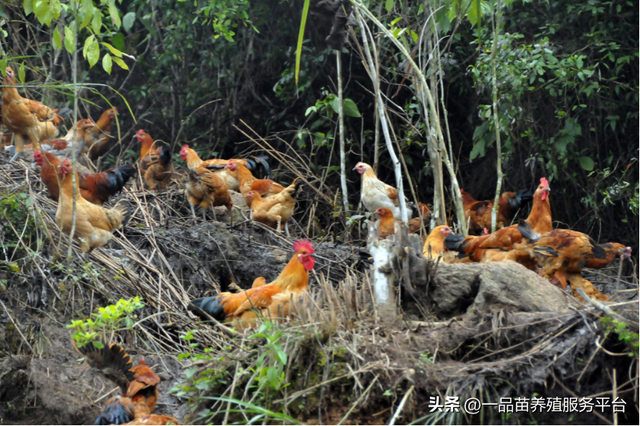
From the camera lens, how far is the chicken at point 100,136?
7.95 metres

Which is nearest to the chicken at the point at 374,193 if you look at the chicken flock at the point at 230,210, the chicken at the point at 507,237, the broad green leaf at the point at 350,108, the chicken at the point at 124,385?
the chicken flock at the point at 230,210

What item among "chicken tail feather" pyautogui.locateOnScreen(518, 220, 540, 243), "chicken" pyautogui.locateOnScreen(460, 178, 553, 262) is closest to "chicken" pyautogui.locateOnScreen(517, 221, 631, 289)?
"chicken tail feather" pyautogui.locateOnScreen(518, 220, 540, 243)

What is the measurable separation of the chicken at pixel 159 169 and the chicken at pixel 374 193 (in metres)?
2.48

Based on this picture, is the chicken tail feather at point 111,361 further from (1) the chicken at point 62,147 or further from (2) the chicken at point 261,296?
(1) the chicken at point 62,147

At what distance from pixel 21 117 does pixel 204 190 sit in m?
2.34

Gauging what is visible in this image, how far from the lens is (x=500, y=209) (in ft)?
24.2

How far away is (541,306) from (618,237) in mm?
4206

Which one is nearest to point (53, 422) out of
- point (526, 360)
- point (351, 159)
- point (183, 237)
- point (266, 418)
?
point (266, 418)

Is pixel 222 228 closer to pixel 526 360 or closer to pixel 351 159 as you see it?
pixel 351 159

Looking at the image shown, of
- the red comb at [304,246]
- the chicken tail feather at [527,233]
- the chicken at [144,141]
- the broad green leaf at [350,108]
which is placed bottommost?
the chicken tail feather at [527,233]

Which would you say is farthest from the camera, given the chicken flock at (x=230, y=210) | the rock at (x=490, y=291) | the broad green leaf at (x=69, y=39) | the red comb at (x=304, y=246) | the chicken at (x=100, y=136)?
the chicken at (x=100, y=136)

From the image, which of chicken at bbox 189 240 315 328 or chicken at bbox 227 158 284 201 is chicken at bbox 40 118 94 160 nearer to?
chicken at bbox 227 158 284 201

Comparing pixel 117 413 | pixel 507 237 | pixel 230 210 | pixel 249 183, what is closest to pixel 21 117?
pixel 230 210

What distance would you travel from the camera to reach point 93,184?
6309 mm
